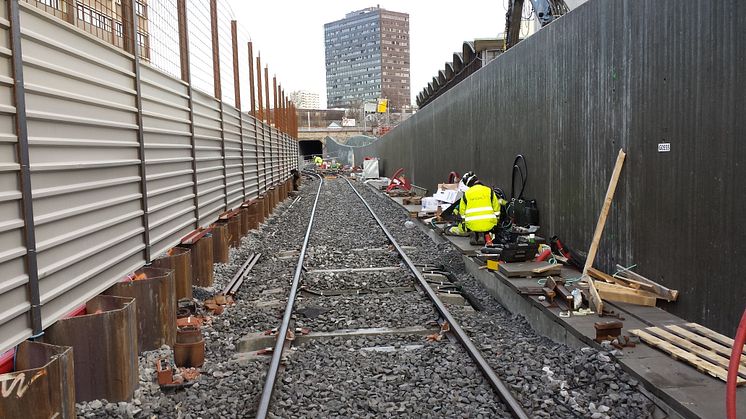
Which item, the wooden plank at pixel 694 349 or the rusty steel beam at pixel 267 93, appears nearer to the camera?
the wooden plank at pixel 694 349

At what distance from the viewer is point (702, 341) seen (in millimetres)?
4695

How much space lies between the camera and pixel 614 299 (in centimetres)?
615

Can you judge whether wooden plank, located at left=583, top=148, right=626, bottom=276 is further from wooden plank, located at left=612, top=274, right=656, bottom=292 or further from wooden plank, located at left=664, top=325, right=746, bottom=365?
wooden plank, located at left=664, top=325, right=746, bottom=365

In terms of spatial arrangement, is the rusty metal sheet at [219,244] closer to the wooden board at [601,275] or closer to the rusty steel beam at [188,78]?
the rusty steel beam at [188,78]

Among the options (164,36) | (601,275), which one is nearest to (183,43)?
(164,36)

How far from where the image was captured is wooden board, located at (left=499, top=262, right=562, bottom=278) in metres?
7.45

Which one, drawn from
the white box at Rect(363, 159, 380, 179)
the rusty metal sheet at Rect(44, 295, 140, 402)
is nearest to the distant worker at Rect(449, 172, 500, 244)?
the rusty metal sheet at Rect(44, 295, 140, 402)

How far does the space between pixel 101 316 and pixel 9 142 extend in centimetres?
137

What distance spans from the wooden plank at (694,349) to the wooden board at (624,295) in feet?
3.02

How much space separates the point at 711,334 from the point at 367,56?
177 m

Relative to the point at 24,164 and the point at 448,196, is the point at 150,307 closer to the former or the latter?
the point at 24,164

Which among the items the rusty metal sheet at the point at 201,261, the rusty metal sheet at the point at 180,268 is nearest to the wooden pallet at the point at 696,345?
the rusty metal sheet at the point at 180,268

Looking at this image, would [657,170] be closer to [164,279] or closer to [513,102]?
[164,279]

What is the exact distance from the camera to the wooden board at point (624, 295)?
19.4 ft
